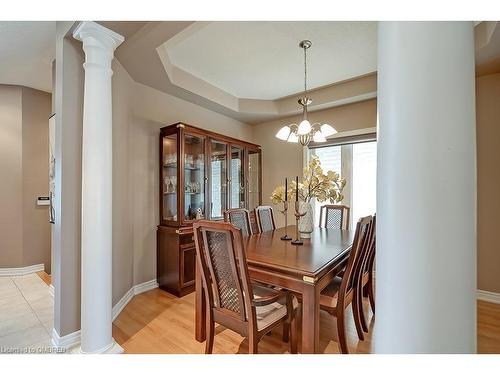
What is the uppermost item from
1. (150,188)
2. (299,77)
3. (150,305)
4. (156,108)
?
(299,77)

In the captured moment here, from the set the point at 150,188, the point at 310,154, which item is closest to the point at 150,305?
the point at 150,188

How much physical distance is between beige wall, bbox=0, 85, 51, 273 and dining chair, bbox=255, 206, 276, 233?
318cm

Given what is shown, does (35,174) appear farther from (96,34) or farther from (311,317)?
(311,317)

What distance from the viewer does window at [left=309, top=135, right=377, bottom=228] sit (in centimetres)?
345

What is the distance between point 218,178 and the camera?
3459 mm

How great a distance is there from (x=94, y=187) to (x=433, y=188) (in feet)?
6.15

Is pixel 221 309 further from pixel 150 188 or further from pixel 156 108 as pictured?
pixel 156 108

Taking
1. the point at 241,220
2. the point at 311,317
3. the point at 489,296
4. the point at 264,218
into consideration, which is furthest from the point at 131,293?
the point at 489,296

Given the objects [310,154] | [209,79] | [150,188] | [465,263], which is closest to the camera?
[465,263]

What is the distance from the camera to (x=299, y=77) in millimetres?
3119

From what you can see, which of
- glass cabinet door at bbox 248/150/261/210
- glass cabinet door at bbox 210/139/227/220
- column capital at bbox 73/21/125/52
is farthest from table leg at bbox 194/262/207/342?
glass cabinet door at bbox 248/150/261/210

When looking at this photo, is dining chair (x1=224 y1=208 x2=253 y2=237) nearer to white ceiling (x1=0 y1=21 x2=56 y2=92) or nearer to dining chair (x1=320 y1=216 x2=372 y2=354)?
dining chair (x1=320 y1=216 x2=372 y2=354)

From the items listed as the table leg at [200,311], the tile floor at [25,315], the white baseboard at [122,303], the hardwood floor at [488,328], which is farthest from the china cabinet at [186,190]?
the hardwood floor at [488,328]

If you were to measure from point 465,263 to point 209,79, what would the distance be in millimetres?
3275
